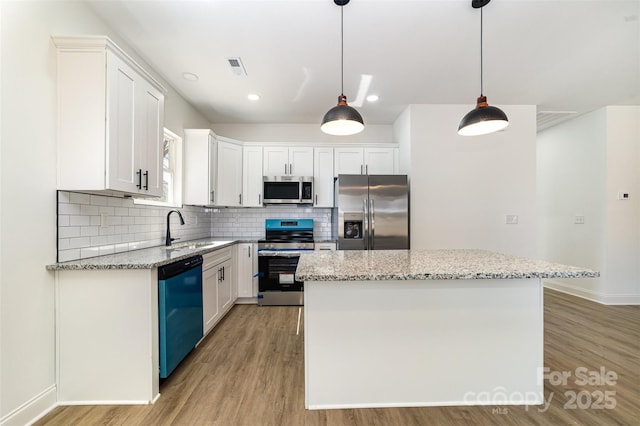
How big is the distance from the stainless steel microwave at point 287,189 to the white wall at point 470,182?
1.48 metres

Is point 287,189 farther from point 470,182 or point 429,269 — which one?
point 429,269

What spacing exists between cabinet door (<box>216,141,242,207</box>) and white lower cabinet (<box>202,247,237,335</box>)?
29.4 inches

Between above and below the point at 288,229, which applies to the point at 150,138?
above

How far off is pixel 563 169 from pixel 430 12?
13.0ft

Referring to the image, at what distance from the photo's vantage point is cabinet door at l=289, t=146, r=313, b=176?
13.2 ft

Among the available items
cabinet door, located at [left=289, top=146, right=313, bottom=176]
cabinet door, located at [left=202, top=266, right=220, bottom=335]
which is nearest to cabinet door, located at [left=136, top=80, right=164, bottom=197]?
cabinet door, located at [left=202, top=266, right=220, bottom=335]

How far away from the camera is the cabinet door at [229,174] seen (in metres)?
3.76

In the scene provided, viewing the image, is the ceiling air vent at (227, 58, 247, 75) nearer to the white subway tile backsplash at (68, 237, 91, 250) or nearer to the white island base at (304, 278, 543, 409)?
the white subway tile backsplash at (68, 237, 91, 250)

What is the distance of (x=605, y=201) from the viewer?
12.3 feet

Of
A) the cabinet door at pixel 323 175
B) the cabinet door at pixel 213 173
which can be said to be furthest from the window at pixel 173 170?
the cabinet door at pixel 323 175

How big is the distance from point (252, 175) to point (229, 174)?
13.1 inches

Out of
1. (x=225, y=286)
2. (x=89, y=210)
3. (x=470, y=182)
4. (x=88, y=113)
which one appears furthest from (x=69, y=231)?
(x=470, y=182)

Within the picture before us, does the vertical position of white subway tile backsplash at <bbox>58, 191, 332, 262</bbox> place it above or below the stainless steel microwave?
below

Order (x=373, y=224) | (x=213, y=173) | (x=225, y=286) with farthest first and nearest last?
(x=213, y=173) < (x=373, y=224) < (x=225, y=286)
